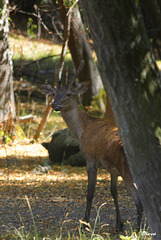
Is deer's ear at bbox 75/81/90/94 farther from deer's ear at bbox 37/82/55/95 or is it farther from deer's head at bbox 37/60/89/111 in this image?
deer's ear at bbox 37/82/55/95

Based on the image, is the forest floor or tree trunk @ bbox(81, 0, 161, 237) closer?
tree trunk @ bbox(81, 0, 161, 237)

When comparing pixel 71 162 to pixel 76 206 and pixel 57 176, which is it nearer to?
pixel 57 176

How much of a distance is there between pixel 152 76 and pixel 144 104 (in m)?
A: 0.25

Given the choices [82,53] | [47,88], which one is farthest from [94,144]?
[82,53]

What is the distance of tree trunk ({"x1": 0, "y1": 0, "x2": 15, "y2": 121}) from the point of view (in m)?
9.48

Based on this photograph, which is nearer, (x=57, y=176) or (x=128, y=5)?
(x=128, y=5)

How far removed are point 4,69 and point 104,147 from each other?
517 centimetres

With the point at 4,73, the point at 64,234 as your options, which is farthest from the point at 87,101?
the point at 64,234

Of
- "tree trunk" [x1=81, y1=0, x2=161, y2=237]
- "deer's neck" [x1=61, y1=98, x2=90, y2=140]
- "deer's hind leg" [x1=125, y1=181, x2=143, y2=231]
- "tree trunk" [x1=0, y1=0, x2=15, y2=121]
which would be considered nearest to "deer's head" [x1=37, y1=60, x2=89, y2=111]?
"deer's neck" [x1=61, y1=98, x2=90, y2=140]

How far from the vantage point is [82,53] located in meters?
11.5

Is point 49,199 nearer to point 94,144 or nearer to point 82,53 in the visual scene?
point 94,144

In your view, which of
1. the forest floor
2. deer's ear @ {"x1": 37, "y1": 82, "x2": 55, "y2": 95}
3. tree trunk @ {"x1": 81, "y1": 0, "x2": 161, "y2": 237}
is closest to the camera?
tree trunk @ {"x1": 81, "y1": 0, "x2": 161, "y2": 237}

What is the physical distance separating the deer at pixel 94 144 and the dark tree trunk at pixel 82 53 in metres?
4.64

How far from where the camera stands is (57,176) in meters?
8.26
